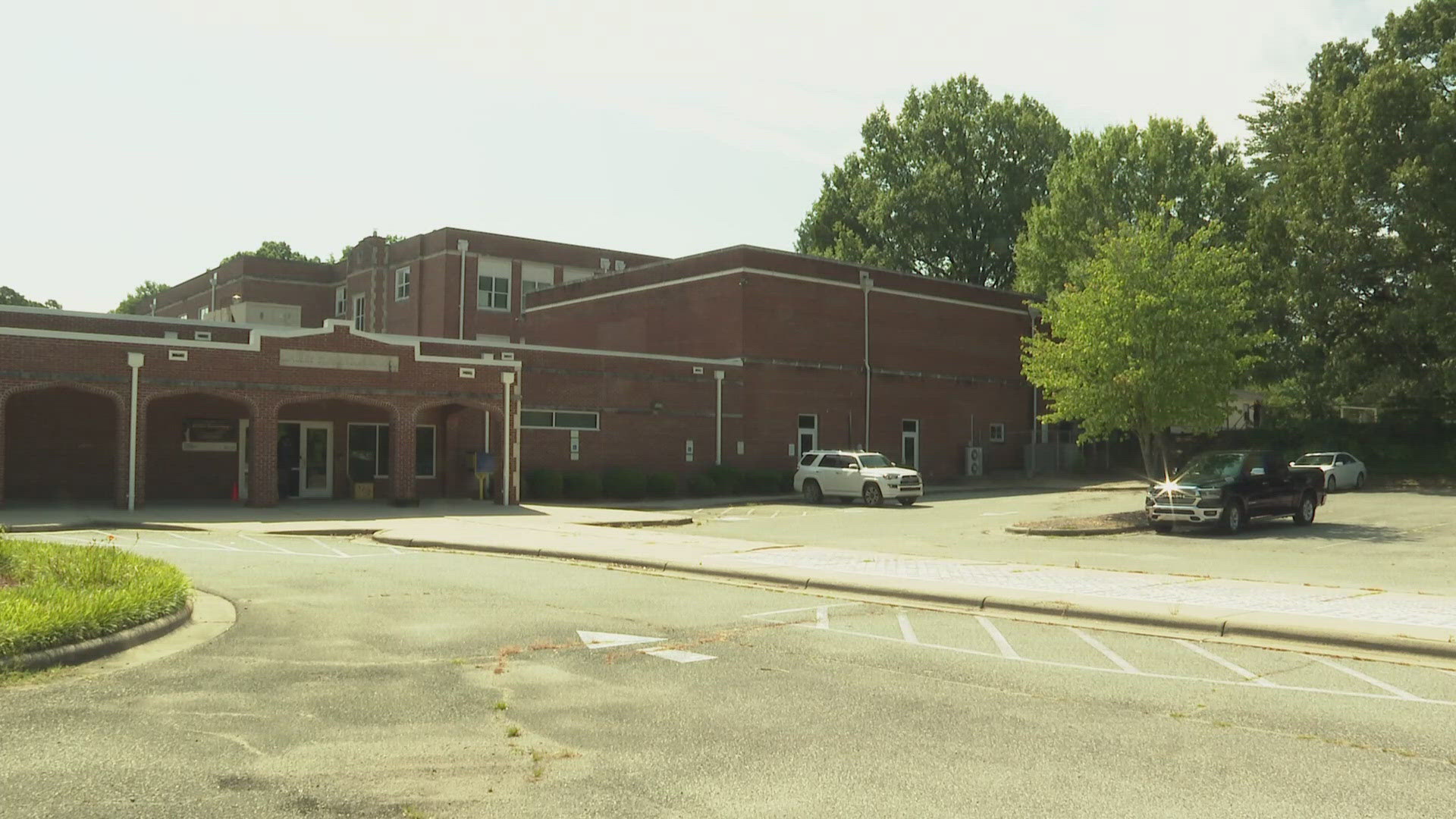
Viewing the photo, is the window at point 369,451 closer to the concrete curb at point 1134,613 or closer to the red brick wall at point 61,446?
the red brick wall at point 61,446

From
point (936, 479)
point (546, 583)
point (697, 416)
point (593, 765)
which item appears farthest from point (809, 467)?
point (593, 765)

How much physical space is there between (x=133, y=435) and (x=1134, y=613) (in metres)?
24.0

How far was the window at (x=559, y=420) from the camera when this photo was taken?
35.3m

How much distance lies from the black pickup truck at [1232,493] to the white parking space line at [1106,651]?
14498 mm

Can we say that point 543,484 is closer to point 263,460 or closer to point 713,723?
point 263,460

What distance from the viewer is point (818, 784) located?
5.86m

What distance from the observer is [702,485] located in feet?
126

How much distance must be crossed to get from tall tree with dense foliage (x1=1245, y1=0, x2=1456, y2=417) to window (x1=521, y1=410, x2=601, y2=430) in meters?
28.4

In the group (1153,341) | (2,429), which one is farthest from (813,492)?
(2,429)

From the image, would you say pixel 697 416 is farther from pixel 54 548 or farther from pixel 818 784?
pixel 818 784

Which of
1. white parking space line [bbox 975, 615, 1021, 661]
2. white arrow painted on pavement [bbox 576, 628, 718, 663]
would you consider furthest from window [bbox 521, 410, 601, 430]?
white arrow painted on pavement [bbox 576, 628, 718, 663]

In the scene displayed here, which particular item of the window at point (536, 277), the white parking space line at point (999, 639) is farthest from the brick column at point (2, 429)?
the window at point (536, 277)

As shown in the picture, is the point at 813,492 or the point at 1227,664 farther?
the point at 813,492

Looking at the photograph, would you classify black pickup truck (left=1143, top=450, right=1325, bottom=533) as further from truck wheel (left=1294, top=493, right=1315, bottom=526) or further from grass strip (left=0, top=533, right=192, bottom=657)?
grass strip (left=0, top=533, right=192, bottom=657)
